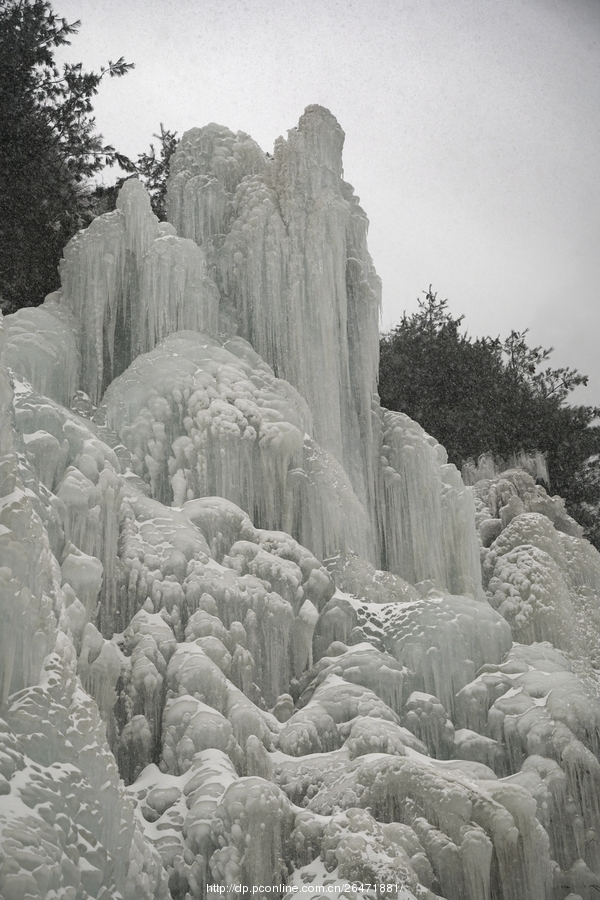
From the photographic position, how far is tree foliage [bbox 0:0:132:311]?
41.5ft

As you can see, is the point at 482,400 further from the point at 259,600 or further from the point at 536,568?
the point at 259,600

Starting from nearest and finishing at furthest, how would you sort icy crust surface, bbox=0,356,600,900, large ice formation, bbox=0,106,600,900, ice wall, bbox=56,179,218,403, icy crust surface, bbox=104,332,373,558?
icy crust surface, bbox=0,356,600,900
large ice formation, bbox=0,106,600,900
icy crust surface, bbox=104,332,373,558
ice wall, bbox=56,179,218,403

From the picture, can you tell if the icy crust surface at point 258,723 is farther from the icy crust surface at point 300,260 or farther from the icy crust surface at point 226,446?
the icy crust surface at point 300,260

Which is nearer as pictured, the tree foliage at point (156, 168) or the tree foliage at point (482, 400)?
the tree foliage at point (156, 168)

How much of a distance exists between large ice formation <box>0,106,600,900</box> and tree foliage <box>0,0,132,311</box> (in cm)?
216

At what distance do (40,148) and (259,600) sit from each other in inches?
321

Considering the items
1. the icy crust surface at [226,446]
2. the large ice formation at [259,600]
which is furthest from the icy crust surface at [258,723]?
the icy crust surface at [226,446]

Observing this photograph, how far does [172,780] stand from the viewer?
21.6ft

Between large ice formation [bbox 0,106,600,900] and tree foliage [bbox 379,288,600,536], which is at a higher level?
tree foliage [bbox 379,288,600,536]

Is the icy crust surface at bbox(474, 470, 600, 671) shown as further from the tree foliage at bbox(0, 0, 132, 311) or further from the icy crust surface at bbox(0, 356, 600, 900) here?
the tree foliage at bbox(0, 0, 132, 311)

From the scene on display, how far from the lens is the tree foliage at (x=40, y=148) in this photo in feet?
41.5

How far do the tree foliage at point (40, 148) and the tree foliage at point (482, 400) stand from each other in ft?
23.4

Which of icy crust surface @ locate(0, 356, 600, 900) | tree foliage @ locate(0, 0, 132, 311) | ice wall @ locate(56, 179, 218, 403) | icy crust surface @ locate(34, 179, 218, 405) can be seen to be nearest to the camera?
icy crust surface @ locate(0, 356, 600, 900)

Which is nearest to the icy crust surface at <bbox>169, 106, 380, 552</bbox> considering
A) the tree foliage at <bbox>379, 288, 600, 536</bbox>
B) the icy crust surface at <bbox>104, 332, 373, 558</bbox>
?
the icy crust surface at <bbox>104, 332, 373, 558</bbox>
